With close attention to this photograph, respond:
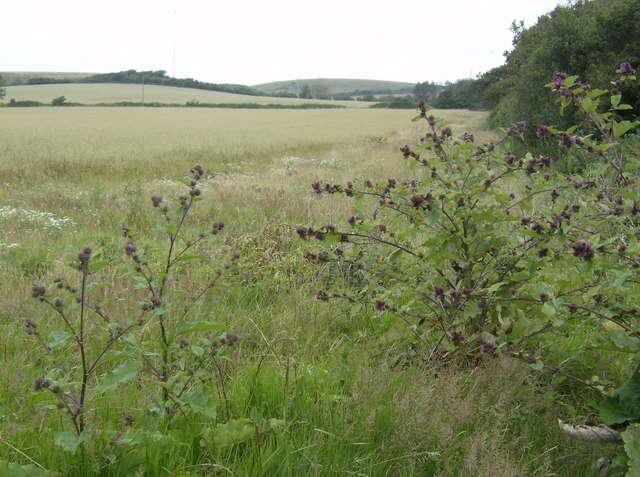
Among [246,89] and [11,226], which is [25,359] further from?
[246,89]

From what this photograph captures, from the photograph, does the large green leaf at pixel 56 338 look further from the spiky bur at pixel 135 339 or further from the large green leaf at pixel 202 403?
the large green leaf at pixel 202 403

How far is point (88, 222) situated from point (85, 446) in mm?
5396

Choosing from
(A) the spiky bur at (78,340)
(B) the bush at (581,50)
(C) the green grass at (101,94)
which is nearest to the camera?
(A) the spiky bur at (78,340)

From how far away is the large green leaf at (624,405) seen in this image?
2.23 m

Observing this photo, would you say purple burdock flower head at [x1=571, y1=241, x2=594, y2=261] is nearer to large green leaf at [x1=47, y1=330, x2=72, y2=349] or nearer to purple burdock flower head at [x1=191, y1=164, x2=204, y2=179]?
purple burdock flower head at [x1=191, y1=164, x2=204, y2=179]

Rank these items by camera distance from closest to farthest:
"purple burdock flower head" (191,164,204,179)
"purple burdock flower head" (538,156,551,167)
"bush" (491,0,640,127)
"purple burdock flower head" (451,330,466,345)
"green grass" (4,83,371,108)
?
"purple burdock flower head" (191,164,204,179), "purple burdock flower head" (538,156,551,167), "purple burdock flower head" (451,330,466,345), "bush" (491,0,640,127), "green grass" (4,83,371,108)

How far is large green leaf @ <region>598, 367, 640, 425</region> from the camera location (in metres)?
2.23

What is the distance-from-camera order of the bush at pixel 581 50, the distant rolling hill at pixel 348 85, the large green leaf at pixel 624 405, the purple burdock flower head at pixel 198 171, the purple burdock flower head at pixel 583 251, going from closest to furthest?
the purple burdock flower head at pixel 583 251, the purple burdock flower head at pixel 198 171, the large green leaf at pixel 624 405, the bush at pixel 581 50, the distant rolling hill at pixel 348 85

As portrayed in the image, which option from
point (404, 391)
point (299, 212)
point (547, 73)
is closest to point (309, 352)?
point (404, 391)

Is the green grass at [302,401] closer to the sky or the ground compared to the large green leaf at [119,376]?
closer to the ground

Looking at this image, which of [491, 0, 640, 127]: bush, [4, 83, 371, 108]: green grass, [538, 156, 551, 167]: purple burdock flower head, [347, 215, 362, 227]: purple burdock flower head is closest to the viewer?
[538, 156, 551, 167]: purple burdock flower head

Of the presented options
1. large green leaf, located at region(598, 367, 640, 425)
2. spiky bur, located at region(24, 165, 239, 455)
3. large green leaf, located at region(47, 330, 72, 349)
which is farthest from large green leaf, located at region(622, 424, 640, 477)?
large green leaf, located at region(47, 330, 72, 349)

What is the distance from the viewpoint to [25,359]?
292cm

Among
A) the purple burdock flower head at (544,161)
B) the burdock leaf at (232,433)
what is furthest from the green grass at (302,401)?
the purple burdock flower head at (544,161)
